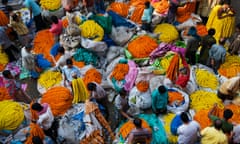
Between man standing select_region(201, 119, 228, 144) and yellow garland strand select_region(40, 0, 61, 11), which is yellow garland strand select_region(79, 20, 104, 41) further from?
man standing select_region(201, 119, 228, 144)

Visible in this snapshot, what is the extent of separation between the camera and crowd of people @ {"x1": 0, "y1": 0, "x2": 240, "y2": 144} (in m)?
6.86

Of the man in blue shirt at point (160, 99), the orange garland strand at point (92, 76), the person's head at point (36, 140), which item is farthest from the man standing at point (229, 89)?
the person's head at point (36, 140)

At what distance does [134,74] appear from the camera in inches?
341

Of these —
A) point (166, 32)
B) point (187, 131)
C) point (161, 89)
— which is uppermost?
point (166, 32)

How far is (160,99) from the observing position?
7.59 m

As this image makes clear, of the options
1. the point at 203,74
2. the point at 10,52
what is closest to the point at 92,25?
the point at 10,52

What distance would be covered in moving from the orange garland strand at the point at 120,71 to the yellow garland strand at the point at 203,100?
64.3 inches

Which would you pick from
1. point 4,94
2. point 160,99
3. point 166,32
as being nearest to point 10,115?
point 4,94

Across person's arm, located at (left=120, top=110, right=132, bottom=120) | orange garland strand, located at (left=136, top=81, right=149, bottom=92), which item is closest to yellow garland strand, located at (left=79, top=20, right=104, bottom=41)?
orange garland strand, located at (left=136, top=81, right=149, bottom=92)

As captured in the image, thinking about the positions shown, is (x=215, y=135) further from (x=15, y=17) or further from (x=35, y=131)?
(x=15, y=17)

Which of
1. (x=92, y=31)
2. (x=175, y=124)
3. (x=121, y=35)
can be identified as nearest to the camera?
(x=175, y=124)

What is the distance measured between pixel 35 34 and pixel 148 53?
345cm

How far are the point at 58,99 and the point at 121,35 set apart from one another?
2750 millimetres

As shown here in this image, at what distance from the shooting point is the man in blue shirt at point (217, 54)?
885cm
